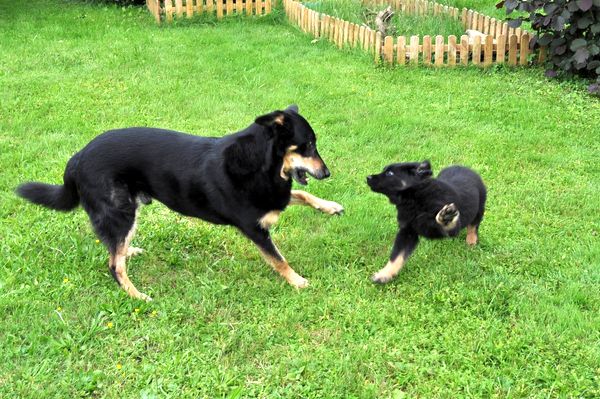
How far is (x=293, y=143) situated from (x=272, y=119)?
25 cm

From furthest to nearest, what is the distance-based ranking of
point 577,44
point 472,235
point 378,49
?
point 378,49
point 577,44
point 472,235

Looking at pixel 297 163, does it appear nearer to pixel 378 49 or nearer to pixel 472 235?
pixel 472 235

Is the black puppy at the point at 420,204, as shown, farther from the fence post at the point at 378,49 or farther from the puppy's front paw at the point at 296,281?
the fence post at the point at 378,49

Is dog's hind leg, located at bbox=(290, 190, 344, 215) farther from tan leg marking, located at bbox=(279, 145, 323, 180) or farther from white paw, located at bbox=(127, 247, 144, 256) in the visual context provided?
white paw, located at bbox=(127, 247, 144, 256)

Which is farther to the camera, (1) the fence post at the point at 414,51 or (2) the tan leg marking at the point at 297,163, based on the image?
(1) the fence post at the point at 414,51

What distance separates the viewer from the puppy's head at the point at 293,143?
12.2 ft

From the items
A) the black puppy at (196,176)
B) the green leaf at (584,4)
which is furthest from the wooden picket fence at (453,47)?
the black puppy at (196,176)

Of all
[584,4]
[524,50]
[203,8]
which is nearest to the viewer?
[584,4]

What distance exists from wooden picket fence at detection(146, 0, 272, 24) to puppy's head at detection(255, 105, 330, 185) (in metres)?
9.04

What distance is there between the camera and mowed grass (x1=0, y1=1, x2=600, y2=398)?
10.8ft

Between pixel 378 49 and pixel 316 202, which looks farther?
pixel 378 49

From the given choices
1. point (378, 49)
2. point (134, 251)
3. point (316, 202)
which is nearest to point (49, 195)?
point (134, 251)

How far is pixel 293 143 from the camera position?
12.5ft

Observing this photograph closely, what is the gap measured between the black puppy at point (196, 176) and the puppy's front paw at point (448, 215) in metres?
0.90
